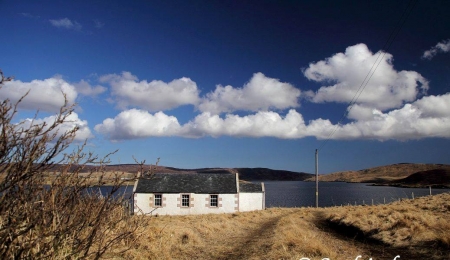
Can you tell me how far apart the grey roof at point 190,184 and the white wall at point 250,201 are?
146cm

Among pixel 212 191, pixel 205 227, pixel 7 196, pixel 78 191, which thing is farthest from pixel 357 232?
pixel 212 191

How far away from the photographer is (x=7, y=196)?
164 inches

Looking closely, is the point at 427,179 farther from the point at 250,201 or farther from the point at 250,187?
the point at 250,201

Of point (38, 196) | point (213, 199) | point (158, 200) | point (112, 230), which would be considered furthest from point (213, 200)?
point (38, 196)

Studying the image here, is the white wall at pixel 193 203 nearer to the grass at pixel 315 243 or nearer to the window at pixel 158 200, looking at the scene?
the window at pixel 158 200

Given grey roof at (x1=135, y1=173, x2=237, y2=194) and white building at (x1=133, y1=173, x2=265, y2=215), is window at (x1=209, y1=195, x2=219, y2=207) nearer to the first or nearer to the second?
white building at (x1=133, y1=173, x2=265, y2=215)

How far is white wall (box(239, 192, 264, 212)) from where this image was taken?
1366 inches

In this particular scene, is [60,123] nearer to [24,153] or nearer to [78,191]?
[24,153]

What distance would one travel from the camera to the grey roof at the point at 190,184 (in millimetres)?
34344

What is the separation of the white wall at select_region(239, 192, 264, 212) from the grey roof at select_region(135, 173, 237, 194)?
1465 millimetres

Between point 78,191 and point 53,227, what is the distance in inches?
25.2

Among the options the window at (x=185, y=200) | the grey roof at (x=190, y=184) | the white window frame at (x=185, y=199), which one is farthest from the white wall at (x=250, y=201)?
the window at (x=185, y=200)

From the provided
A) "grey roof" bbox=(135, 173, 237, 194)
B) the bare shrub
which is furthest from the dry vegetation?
"grey roof" bbox=(135, 173, 237, 194)

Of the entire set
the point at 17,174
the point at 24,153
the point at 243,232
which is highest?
the point at 24,153
